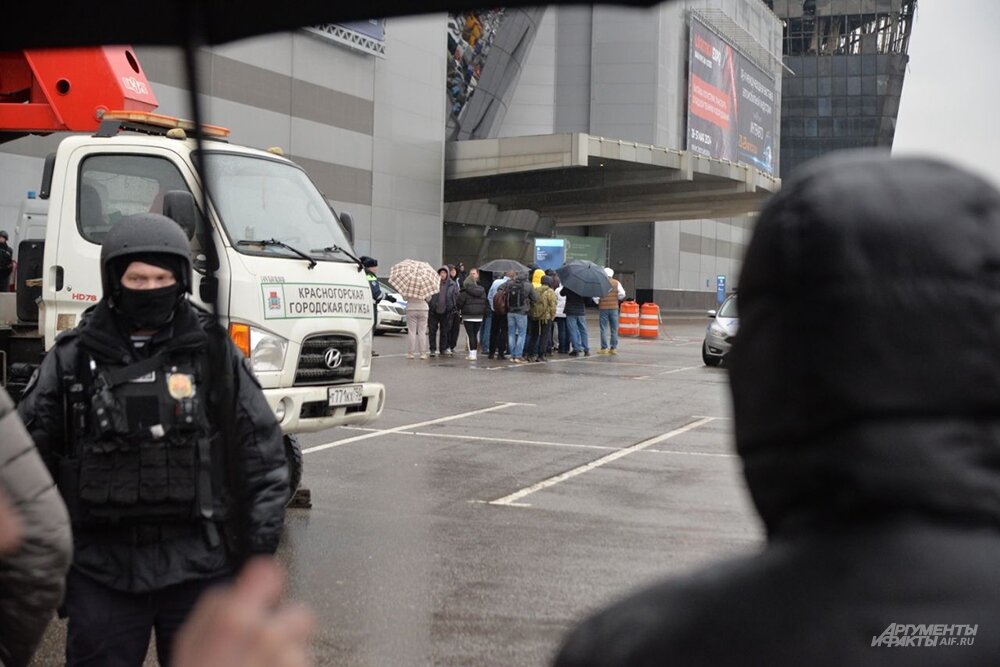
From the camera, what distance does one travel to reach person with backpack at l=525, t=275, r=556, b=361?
2175 centimetres

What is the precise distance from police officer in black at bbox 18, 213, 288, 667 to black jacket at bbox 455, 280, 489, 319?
18.0m

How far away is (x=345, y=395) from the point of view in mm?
8039

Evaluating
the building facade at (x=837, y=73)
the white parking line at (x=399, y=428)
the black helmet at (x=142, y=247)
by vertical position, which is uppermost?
the building facade at (x=837, y=73)

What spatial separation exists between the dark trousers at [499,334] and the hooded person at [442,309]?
83 centimetres

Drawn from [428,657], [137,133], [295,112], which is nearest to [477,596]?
[428,657]

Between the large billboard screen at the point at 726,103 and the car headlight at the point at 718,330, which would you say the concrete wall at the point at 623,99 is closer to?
the large billboard screen at the point at 726,103

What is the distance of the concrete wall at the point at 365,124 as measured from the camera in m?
30.4

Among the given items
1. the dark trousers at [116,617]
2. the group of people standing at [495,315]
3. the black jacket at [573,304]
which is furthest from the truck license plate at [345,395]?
the black jacket at [573,304]

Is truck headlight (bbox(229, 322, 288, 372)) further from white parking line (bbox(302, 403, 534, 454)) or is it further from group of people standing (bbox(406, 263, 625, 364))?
group of people standing (bbox(406, 263, 625, 364))

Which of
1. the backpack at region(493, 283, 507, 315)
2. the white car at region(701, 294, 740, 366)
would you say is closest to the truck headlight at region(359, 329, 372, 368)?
the backpack at region(493, 283, 507, 315)

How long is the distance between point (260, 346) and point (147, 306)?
13.2 feet

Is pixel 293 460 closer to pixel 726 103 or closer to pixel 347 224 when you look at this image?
pixel 347 224

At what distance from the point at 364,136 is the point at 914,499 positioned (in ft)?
116

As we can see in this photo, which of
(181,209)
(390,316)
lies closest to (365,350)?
(181,209)
